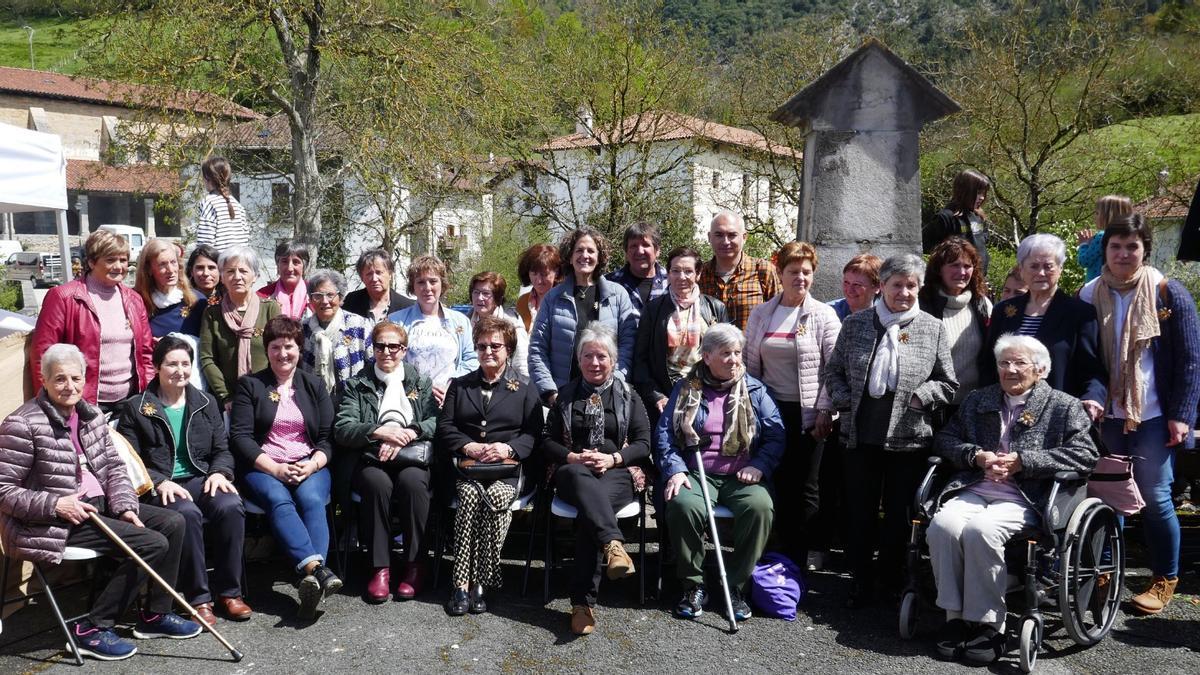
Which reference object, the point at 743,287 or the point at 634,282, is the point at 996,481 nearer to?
the point at 743,287

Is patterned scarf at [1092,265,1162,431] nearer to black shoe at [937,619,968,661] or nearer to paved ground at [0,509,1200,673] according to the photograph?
paved ground at [0,509,1200,673]

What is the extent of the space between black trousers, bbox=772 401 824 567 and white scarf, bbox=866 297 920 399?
55 centimetres

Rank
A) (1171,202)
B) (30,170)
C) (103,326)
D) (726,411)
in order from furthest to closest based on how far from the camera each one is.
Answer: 1. (1171,202)
2. (30,170)
3. (103,326)
4. (726,411)

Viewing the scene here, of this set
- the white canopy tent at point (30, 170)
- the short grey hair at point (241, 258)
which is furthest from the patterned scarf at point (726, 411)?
the white canopy tent at point (30, 170)

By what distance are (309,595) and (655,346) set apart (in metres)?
2.23

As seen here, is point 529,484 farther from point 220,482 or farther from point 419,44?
point 419,44

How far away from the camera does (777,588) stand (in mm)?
4559

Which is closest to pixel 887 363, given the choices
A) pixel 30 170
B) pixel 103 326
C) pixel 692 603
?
pixel 692 603

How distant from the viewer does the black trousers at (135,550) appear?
4176 millimetres

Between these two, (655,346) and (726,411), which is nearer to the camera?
(726,411)

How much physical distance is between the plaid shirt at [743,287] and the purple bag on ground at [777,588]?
148 cm

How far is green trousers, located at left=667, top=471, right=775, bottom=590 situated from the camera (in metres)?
4.57

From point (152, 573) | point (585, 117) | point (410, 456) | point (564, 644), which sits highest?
point (585, 117)

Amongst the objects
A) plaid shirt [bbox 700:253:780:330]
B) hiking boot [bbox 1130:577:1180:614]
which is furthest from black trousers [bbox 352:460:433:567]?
hiking boot [bbox 1130:577:1180:614]
